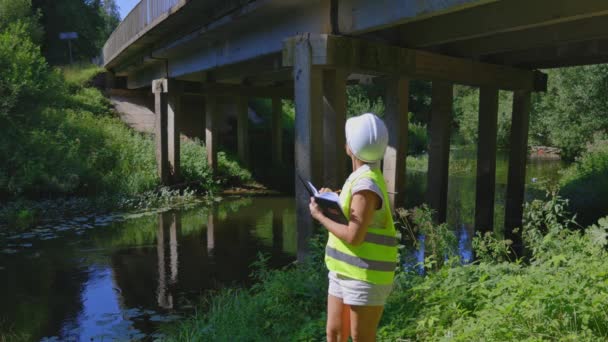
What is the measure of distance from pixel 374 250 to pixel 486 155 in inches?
285

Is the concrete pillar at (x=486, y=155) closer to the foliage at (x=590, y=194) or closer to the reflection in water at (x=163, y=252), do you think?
the foliage at (x=590, y=194)

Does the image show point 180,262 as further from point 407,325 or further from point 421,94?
point 421,94

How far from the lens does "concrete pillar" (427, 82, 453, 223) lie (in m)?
8.46

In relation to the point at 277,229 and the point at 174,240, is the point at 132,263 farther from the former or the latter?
the point at 277,229

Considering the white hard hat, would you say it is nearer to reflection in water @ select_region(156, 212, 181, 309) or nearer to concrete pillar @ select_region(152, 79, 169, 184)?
reflection in water @ select_region(156, 212, 181, 309)

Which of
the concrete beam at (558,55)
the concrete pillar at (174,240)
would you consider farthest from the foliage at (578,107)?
the concrete pillar at (174,240)

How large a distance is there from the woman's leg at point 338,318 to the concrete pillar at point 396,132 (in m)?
4.50

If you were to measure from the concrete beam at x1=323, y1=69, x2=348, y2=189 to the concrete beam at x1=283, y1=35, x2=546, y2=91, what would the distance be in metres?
0.23

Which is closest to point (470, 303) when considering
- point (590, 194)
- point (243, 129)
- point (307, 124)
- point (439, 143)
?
point (307, 124)

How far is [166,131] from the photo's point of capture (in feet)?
47.2

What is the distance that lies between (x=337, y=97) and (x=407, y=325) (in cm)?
303

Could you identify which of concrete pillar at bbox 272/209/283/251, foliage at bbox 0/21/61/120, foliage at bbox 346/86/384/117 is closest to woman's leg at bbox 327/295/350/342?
concrete pillar at bbox 272/209/283/251

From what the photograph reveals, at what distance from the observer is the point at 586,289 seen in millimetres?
3051

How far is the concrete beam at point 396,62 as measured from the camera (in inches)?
221
